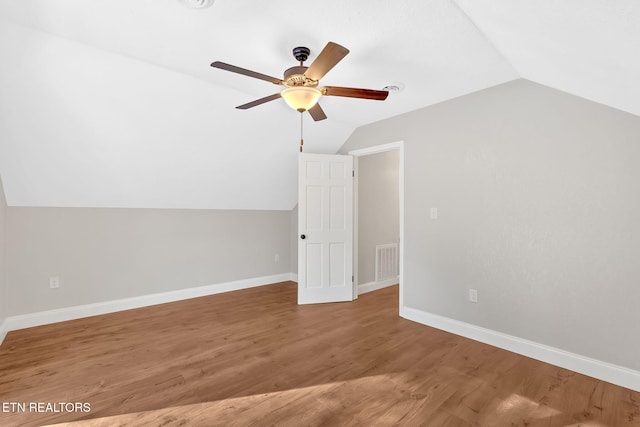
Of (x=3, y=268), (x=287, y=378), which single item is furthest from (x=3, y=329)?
(x=287, y=378)

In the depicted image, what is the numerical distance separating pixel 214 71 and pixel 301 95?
1171 mm

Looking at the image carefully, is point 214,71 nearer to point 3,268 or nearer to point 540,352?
point 3,268

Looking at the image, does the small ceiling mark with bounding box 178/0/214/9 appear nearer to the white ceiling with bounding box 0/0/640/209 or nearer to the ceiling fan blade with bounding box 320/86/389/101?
the white ceiling with bounding box 0/0/640/209

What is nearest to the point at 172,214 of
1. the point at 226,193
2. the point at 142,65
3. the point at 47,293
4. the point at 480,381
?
the point at 226,193

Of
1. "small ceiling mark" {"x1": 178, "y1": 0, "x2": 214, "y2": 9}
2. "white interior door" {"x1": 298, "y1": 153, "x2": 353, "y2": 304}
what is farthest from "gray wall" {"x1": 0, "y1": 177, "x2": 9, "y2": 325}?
"white interior door" {"x1": 298, "y1": 153, "x2": 353, "y2": 304}

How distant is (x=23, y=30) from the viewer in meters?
2.18

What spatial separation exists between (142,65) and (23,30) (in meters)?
0.75

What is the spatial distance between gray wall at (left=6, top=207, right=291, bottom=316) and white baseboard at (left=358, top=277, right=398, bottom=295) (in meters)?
1.65

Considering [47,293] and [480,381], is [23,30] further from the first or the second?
[480,381]

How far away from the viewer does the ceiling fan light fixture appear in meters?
2.08

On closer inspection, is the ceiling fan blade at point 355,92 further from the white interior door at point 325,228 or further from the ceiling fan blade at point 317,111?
the white interior door at point 325,228

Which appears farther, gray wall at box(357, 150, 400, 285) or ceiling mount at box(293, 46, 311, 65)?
gray wall at box(357, 150, 400, 285)

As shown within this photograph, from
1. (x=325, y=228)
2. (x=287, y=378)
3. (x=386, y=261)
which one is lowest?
(x=287, y=378)

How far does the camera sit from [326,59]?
179 cm
